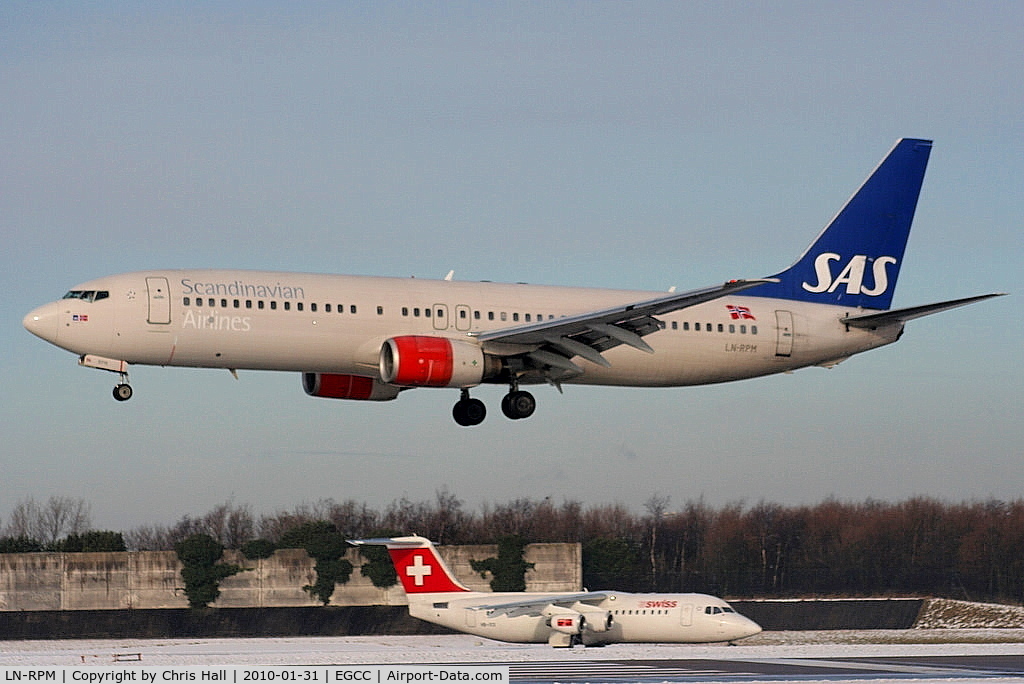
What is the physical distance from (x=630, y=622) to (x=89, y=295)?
111 feet

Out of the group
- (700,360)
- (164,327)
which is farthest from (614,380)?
(164,327)

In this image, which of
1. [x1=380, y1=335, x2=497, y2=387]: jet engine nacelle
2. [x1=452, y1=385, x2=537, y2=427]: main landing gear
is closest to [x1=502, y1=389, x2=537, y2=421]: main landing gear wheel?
[x1=452, y1=385, x2=537, y2=427]: main landing gear

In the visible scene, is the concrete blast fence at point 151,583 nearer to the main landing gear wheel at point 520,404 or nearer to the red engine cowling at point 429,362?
the main landing gear wheel at point 520,404

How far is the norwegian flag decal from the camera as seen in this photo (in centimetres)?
5154

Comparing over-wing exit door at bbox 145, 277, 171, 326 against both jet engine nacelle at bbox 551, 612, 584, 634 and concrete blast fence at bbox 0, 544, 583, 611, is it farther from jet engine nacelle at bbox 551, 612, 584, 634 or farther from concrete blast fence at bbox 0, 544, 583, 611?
concrete blast fence at bbox 0, 544, 583, 611

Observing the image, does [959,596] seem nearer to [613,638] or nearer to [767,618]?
[767,618]

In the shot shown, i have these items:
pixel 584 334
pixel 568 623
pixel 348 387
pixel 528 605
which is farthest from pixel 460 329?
pixel 528 605

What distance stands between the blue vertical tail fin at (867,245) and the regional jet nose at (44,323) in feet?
83.0

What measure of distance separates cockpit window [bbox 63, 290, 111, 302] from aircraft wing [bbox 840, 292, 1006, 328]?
25.8 metres

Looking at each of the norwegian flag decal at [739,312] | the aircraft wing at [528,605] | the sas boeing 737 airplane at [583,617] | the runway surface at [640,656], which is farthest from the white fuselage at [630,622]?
the norwegian flag decal at [739,312]

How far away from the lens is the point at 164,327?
43.6 m

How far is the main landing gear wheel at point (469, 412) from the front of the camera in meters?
49.9

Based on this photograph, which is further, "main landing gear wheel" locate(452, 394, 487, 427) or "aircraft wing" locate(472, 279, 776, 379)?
"main landing gear wheel" locate(452, 394, 487, 427)

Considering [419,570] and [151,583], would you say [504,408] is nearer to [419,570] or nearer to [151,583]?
[419,570]
